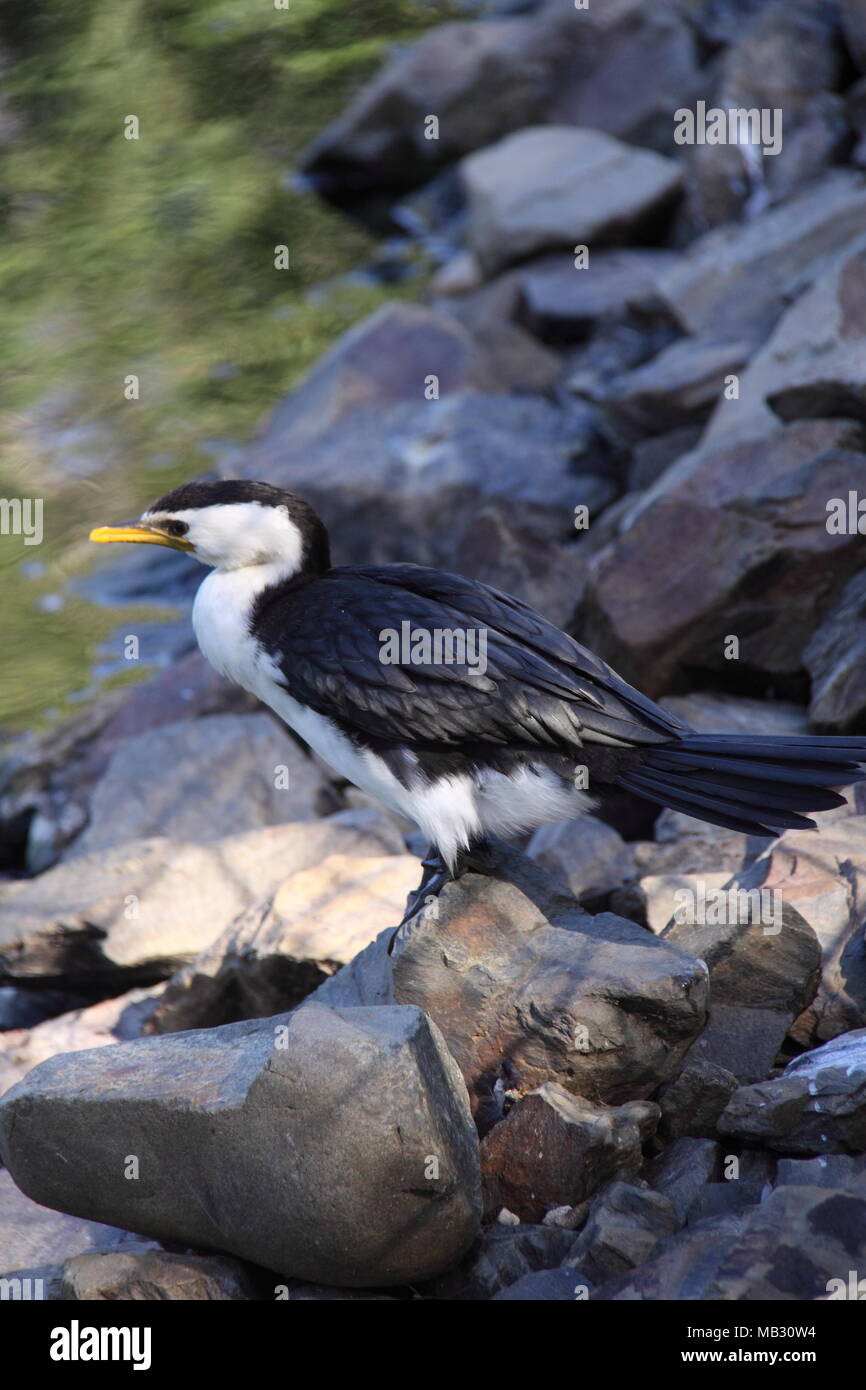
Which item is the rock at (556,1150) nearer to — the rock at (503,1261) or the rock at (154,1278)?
the rock at (503,1261)

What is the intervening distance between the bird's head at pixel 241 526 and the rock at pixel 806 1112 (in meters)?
2.17

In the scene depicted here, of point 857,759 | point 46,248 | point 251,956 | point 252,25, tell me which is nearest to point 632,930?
point 857,759

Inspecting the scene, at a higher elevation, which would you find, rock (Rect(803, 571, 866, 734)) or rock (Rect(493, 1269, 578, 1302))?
rock (Rect(803, 571, 866, 734))

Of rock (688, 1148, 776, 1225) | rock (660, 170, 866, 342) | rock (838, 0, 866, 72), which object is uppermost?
rock (838, 0, 866, 72)

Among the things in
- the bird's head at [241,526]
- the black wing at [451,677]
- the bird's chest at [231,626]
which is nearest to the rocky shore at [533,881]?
the black wing at [451,677]

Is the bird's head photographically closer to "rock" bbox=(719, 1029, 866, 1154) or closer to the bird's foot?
the bird's foot

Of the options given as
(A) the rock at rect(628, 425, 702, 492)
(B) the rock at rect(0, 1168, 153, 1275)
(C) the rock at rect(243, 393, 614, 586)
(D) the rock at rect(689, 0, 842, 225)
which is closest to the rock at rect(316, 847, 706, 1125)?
(B) the rock at rect(0, 1168, 153, 1275)

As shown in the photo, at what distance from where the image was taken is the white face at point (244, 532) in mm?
4898

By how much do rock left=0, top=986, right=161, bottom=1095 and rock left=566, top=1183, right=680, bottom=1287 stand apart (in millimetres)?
2551

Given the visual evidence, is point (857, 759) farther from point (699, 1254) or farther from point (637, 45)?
point (637, 45)

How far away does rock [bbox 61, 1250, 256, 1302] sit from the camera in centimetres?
369

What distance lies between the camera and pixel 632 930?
14.1 feet

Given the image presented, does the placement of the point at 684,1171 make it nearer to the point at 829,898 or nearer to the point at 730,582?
the point at 829,898
